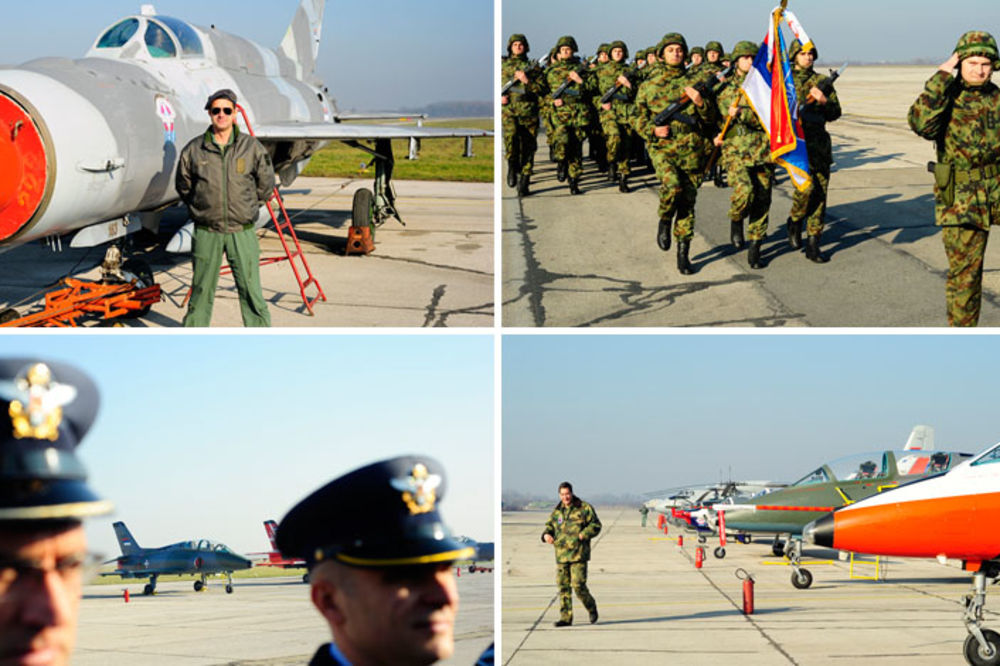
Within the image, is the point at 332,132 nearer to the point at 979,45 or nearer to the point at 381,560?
the point at 979,45

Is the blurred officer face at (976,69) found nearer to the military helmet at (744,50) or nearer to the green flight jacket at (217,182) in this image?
the military helmet at (744,50)

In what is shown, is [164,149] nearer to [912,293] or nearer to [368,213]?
[368,213]

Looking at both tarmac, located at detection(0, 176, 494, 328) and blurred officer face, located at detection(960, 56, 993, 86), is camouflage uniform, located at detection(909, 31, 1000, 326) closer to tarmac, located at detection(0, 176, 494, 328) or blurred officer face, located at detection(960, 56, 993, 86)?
blurred officer face, located at detection(960, 56, 993, 86)

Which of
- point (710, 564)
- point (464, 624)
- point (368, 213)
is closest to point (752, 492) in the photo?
point (710, 564)

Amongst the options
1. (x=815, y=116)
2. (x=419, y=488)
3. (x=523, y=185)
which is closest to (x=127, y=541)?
(x=523, y=185)

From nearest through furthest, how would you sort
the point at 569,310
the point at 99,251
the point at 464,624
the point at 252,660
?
the point at 569,310
the point at 252,660
the point at 99,251
the point at 464,624

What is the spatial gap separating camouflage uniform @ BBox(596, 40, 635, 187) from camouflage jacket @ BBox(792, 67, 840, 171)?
6.26 m

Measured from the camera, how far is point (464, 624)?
1617cm

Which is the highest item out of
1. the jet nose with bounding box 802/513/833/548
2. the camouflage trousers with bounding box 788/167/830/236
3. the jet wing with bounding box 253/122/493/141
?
the jet wing with bounding box 253/122/493/141

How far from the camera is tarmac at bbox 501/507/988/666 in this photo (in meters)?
9.52

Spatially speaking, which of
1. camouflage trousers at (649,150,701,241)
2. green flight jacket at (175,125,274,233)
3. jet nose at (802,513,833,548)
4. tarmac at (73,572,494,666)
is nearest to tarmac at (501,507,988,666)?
tarmac at (73,572,494,666)

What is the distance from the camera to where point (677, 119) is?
1105 cm

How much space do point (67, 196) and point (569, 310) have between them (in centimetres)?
469

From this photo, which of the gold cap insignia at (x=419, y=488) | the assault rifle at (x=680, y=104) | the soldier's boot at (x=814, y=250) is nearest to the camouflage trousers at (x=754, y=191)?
the soldier's boot at (x=814, y=250)
